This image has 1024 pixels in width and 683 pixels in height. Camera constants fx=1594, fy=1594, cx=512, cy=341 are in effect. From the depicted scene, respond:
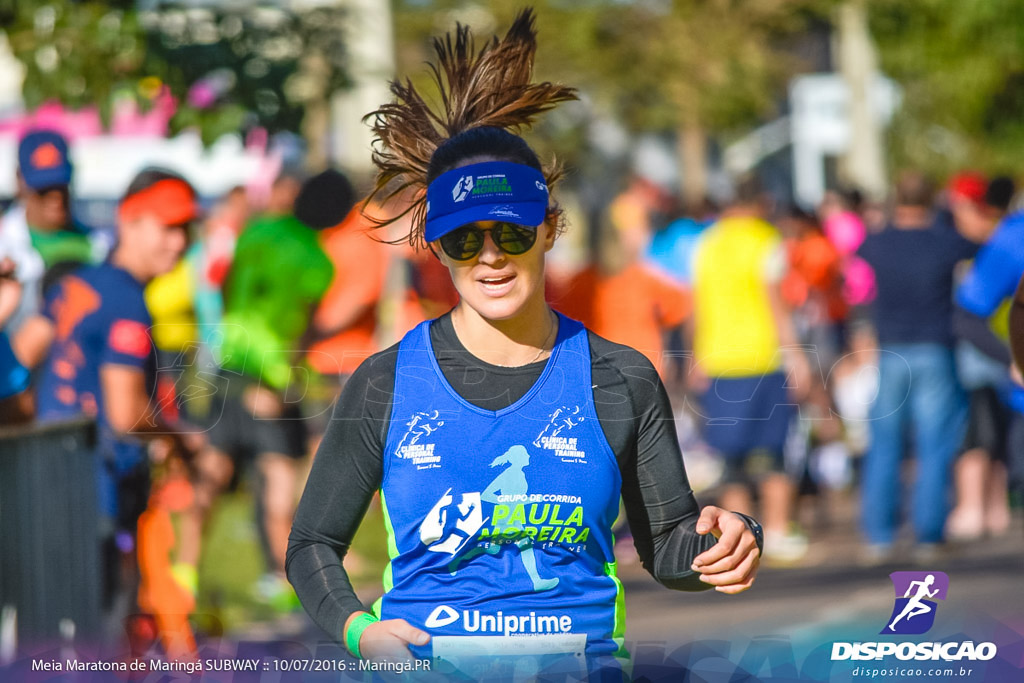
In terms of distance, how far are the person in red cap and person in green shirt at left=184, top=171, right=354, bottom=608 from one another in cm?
54

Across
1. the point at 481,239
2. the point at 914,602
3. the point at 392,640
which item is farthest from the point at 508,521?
the point at 914,602

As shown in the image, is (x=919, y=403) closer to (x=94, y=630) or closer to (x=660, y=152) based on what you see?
(x=94, y=630)

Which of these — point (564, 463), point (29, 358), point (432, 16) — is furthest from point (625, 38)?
point (564, 463)

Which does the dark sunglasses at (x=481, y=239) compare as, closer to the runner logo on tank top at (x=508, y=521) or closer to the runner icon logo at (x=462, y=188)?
the runner icon logo at (x=462, y=188)

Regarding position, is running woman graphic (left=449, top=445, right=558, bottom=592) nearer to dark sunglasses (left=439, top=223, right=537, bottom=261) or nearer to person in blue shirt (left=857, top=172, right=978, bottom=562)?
dark sunglasses (left=439, top=223, right=537, bottom=261)

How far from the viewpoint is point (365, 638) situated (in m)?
2.80

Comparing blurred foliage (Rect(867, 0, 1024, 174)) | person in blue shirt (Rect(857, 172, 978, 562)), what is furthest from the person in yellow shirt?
blurred foliage (Rect(867, 0, 1024, 174))

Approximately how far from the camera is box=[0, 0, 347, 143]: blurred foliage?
5496mm

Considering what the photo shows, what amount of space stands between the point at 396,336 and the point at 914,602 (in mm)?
8363

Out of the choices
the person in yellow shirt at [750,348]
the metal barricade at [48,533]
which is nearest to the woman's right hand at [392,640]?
the metal barricade at [48,533]

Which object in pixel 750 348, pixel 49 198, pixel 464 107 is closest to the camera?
pixel 464 107

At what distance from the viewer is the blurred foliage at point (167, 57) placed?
18.0 feet

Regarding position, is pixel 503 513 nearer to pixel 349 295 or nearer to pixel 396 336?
pixel 349 295

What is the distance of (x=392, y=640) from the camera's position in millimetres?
2750
